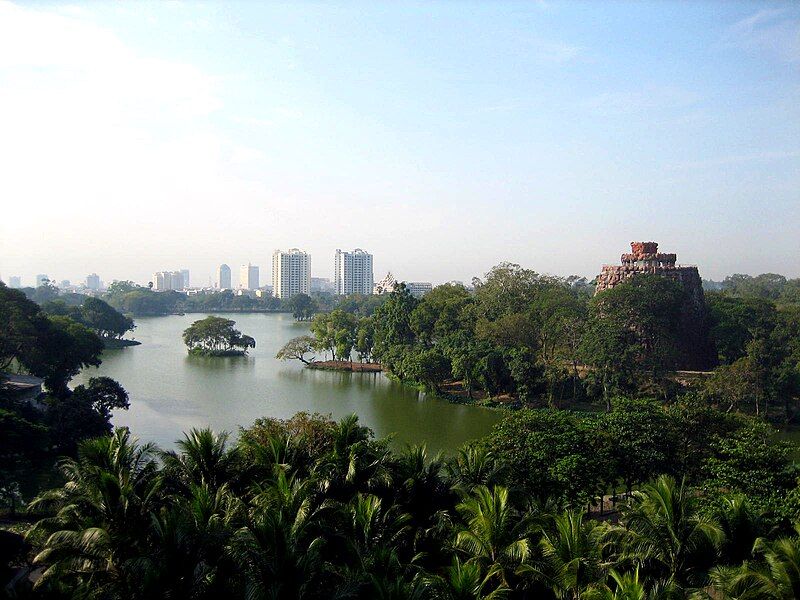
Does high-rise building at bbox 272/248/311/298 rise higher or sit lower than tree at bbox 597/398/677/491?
higher

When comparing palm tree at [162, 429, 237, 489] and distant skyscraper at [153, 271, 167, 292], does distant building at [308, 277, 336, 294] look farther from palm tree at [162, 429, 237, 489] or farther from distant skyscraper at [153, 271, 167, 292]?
palm tree at [162, 429, 237, 489]

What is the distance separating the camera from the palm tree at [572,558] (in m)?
6.34

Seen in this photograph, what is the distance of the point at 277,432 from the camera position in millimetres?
10711

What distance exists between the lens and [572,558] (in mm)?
6605

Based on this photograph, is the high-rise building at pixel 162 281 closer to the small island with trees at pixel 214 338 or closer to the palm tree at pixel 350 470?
the small island with trees at pixel 214 338

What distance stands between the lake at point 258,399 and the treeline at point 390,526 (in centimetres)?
580

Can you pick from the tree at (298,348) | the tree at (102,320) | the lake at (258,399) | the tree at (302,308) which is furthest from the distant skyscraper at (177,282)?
the tree at (298,348)

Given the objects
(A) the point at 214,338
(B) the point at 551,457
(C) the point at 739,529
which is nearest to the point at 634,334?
(B) the point at 551,457

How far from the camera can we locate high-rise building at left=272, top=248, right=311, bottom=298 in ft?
391

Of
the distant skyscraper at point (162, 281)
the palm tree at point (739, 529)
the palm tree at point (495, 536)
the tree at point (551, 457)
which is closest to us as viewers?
the palm tree at point (495, 536)

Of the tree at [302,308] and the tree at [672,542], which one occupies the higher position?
the tree at [302,308]

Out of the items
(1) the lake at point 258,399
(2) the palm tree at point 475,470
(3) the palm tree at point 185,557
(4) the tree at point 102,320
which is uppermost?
(4) the tree at point 102,320

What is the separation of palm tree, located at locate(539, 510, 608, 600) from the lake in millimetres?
8175

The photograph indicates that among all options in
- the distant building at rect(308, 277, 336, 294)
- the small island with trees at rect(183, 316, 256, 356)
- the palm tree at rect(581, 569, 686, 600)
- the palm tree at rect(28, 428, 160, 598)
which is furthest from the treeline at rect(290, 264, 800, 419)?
the distant building at rect(308, 277, 336, 294)
